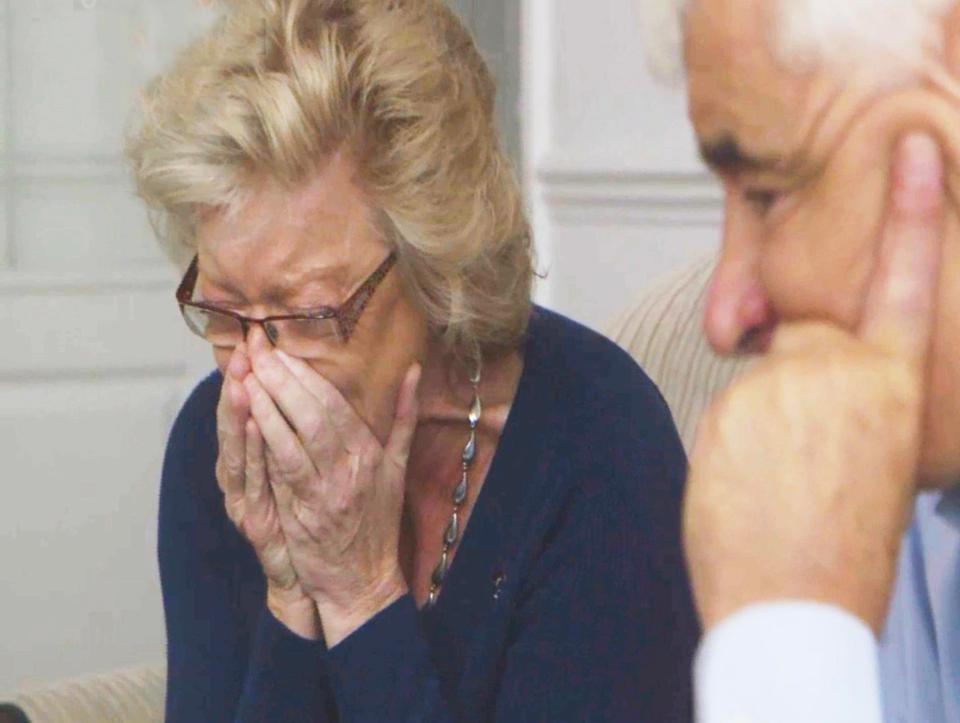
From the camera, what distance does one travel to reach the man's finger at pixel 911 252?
456 mm

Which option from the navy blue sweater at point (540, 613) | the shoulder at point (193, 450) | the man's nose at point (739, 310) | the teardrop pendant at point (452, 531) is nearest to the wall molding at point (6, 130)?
the shoulder at point (193, 450)

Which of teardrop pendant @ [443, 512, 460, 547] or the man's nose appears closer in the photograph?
the man's nose

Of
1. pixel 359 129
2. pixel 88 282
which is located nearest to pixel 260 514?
pixel 359 129

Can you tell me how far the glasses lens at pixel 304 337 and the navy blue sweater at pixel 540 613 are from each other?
0.51 feet

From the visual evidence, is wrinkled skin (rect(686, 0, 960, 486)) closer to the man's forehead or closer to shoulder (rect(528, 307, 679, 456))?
the man's forehead

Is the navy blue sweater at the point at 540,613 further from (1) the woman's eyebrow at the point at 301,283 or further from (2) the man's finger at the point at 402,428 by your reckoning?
(1) the woman's eyebrow at the point at 301,283

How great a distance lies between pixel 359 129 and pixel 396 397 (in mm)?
203

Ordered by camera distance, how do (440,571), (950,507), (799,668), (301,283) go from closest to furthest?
1. (799,668)
2. (950,507)
3. (301,283)
4. (440,571)

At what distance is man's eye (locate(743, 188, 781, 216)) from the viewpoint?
50 cm

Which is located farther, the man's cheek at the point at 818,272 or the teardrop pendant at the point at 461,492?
the teardrop pendant at the point at 461,492

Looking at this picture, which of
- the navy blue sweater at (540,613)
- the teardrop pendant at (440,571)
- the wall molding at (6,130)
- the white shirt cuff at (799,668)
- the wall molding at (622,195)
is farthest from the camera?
the wall molding at (6,130)

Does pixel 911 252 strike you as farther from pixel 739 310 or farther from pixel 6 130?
pixel 6 130

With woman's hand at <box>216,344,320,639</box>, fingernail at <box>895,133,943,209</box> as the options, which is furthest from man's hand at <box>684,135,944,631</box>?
woman's hand at <box>216,344,320,639</box>

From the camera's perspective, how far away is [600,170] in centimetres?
159
